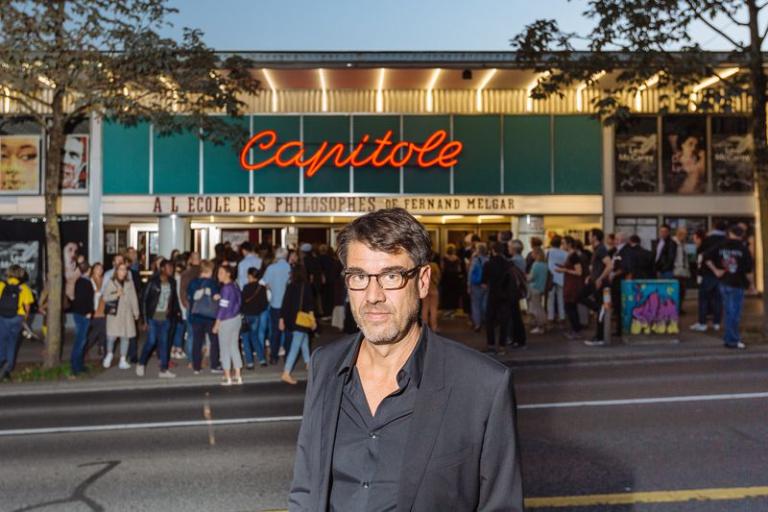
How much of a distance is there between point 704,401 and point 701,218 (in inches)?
663

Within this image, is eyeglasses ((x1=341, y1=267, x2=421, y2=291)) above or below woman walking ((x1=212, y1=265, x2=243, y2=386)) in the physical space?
above

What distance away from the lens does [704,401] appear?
31.3ft

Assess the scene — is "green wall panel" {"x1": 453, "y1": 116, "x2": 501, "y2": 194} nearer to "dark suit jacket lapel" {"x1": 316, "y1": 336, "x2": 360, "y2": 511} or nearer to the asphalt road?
the asphalt road

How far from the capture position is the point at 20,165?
24.3 metres

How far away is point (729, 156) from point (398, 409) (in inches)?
983

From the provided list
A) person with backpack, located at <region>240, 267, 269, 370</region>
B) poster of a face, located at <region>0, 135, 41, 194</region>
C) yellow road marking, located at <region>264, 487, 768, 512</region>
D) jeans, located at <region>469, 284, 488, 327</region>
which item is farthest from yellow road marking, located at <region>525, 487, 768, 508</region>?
poster of a face, located at <region>0, 135, 41, 194</region>

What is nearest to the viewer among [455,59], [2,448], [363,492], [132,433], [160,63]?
[363,492]

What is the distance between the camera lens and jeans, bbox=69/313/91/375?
1365cm

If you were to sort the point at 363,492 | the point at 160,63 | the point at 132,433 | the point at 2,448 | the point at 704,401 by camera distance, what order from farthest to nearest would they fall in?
the point at 160,63 < the point at 704,401 < the point at 132,433 < the point at 2,448 < the point at 363,492

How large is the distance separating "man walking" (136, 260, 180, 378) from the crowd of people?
0.05 ft

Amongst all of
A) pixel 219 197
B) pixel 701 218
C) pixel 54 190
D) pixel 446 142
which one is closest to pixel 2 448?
pixel 54 190

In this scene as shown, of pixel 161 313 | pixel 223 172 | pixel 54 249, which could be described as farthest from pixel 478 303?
pixel 223 172

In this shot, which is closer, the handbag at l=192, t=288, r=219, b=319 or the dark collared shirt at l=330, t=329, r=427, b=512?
the dark collared shirt at l=330, t=329, r=427, b=512

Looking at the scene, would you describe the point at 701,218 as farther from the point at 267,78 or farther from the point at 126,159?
the point at 126,159
